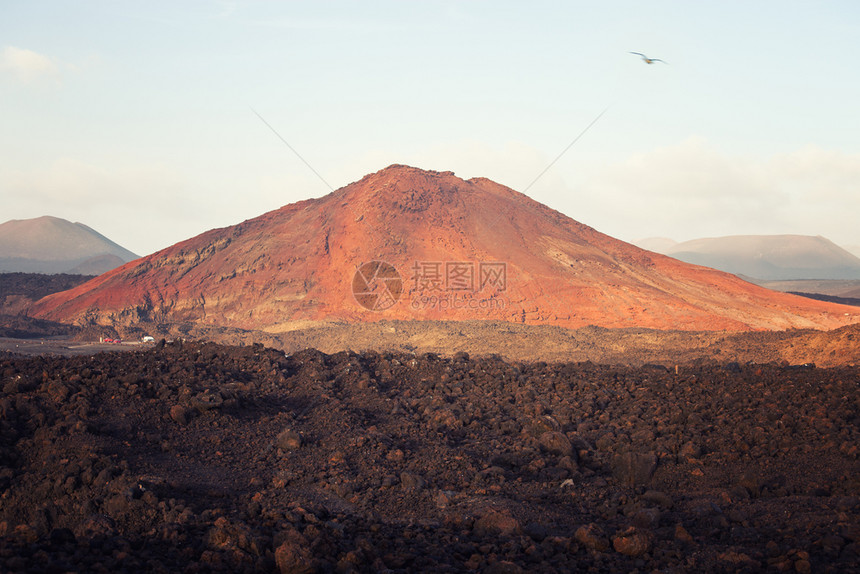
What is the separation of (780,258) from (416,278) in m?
176

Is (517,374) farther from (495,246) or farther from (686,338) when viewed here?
(495,246)

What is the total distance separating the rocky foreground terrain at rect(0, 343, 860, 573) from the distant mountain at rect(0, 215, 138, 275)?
131499mm

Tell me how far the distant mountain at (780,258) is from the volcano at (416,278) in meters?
139

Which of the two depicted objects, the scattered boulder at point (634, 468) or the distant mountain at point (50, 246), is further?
the distant mountain at point (50, 246)

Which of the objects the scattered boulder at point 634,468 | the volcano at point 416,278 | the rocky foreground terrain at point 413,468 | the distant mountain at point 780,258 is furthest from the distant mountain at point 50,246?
the distant mountain at point 780,258

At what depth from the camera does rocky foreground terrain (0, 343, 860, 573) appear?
5.12 metres

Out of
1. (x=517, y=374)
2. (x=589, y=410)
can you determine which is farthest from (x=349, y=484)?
(x=517, y=374)

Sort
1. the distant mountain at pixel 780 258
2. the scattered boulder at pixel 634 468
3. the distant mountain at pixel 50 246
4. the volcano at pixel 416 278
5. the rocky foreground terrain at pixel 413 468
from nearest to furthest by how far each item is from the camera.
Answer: the rocky foreground terrain at pixel 413 468 < the scattered boulder at pixel 634 468 < the volcano at pixel 416 278 < the distant mountain at pixel 50 246 < the distant mountain at pixel 780 258

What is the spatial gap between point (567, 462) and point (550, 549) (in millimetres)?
3225

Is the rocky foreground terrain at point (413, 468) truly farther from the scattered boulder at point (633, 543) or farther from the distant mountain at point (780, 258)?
the distant mountain at point (780, 258)

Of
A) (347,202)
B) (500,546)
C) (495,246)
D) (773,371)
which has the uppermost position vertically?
(347,202)

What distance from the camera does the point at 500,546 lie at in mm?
5555

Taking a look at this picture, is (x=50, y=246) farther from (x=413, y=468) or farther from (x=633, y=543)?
(x=633, y=543)

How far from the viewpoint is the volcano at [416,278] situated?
119ft
